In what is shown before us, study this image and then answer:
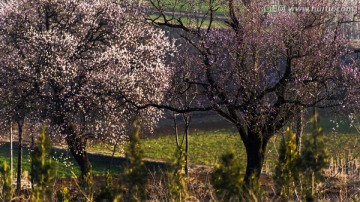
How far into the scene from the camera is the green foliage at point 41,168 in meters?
3.09

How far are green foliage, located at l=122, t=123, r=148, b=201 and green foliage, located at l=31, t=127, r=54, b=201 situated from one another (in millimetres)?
410

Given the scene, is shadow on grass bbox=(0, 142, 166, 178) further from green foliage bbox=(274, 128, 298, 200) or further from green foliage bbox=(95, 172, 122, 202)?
green foliage bbox=(95, 172, 122, 202)

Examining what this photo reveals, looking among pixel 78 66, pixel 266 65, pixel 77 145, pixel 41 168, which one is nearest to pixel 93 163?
pixel 77 145

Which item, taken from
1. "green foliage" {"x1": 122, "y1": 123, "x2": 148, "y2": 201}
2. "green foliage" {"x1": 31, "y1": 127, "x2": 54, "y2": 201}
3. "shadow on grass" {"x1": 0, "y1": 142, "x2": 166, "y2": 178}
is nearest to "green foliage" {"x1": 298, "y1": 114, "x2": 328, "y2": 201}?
"green foliage" {"x1": 122, "y1": 123, "x2": 148, "y2": 201}

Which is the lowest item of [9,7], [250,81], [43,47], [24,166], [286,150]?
[24,166]

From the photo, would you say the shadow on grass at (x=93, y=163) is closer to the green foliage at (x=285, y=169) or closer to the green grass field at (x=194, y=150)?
the green grass field at (x=194, y=150)

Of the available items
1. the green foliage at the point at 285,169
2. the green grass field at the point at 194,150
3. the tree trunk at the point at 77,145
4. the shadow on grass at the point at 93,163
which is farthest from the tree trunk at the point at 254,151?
the green foliage at the point at 285,169

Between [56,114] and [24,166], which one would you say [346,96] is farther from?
[24,166]

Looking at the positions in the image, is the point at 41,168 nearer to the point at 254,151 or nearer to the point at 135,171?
the point at 135,171

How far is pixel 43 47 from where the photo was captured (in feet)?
66.3

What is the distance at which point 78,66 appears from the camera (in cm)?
2023

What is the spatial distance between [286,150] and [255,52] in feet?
41.5

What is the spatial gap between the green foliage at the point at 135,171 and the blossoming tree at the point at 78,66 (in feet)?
48.1

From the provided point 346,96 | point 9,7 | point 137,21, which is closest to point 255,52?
point 346,96
